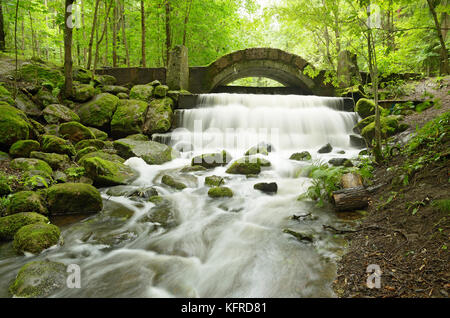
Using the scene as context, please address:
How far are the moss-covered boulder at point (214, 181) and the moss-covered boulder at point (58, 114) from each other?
5.45 m

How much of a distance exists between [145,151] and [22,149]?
2.93 metres

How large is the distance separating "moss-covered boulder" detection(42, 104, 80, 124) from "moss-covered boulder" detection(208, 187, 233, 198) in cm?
591

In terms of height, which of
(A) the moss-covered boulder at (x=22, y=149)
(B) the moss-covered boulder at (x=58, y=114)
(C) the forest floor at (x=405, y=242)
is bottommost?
(C) the forest floor at (x=405, y=242)

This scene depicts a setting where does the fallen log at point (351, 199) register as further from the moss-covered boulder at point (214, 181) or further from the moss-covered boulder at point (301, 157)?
the moss-covered boulder at point (301, 157)

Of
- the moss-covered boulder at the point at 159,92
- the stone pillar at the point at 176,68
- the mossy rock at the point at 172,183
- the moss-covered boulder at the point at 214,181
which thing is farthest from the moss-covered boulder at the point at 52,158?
the stone pillar at the point at 176,68

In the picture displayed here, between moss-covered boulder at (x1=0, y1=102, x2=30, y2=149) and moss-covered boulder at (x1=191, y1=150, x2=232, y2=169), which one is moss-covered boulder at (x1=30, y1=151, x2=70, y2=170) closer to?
moss-covered boulder at (x1=0, y1=102, x2=30, y2=149)

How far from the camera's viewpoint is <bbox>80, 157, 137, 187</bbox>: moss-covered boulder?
546 centimetres

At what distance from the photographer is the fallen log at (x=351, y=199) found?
3.80m

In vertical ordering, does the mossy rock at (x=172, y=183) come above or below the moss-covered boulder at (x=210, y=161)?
below

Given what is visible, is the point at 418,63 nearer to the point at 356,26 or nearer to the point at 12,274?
the point at 356,26

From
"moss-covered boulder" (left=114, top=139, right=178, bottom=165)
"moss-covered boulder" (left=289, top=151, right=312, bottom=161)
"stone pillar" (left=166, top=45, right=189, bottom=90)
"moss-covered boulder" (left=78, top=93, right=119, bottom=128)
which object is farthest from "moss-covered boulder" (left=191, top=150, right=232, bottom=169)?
"stone pillar" (left=166, top=45, right=189, bottom=90)

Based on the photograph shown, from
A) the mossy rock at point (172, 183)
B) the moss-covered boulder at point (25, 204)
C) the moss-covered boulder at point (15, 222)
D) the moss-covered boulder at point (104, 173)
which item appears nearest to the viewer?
the moss-covered boulder at point (15, 222)

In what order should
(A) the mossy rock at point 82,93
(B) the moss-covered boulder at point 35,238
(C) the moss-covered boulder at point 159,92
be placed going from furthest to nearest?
(C) the moss-covered boulder at point 159,92
(A) the mossy rock at point 82,93
(B) the moss-covered boulder at point 35,238

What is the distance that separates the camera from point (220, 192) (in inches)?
207
